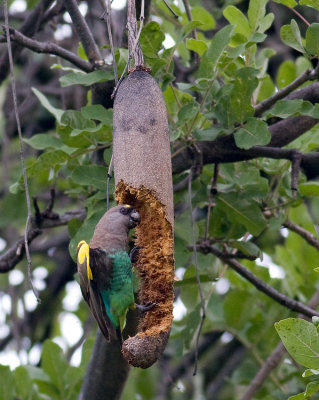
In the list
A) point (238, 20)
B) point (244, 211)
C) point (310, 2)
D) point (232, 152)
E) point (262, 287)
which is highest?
point (310, 2)

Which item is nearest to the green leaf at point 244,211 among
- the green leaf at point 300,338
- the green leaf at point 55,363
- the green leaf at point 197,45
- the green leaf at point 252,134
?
the green leaf at point 252,134

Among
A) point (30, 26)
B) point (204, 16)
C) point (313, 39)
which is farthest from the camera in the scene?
point (30, 26)

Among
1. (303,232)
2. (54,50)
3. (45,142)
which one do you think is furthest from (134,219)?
(303,232)

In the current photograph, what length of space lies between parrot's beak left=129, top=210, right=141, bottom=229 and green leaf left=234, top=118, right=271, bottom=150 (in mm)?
782

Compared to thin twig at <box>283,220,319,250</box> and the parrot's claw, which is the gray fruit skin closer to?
the parrot's claw

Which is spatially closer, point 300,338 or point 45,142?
point 300,338

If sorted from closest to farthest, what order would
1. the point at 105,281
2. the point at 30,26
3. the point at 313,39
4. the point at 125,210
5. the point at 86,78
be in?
the point at 125,210 < the point at 105,281 < the point at 313,39 < the point at 86,78 < the point at 30,26

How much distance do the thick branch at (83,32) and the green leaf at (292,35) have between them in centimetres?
88

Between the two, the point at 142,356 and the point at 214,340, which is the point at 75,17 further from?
the point at 214,340

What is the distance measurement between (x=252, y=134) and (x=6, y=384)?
1.84 metres

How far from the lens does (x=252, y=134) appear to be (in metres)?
3.13

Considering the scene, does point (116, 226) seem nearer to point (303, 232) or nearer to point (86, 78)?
point (86, 78)

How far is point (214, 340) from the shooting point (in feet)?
16.5

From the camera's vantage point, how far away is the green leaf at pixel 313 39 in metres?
2.99
